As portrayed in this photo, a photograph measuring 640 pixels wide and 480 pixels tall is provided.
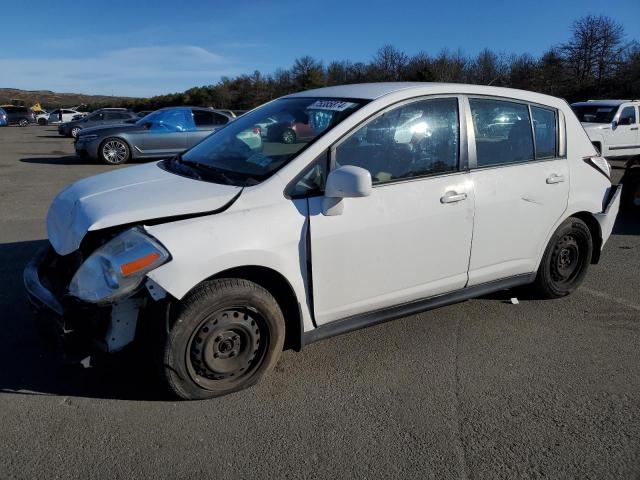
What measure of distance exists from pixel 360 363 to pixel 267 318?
84cm

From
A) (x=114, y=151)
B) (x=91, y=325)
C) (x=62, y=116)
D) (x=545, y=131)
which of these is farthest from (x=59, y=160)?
(x=62, y=116)

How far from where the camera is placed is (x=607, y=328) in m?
4.11

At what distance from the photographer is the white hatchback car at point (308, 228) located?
2.79 meters

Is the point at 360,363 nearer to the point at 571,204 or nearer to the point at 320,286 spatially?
the point at 320,286

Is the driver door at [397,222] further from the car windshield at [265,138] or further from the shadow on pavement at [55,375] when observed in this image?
the shadow on pavement at [55,375]

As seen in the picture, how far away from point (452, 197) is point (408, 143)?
18.4 inches

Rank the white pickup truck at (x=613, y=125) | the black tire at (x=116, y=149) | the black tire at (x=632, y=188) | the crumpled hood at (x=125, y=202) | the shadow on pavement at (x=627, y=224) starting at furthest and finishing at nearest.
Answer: the black tire at (x=116, y=149) < the white pickup truck at (x=613, y=125) < the black tire at (x=632, y=188) < the shadow on pavement at (x=627, y=224) < the crumpled hood at (x=125, y=202)

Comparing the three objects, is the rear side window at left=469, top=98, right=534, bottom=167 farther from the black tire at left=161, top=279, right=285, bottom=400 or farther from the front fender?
the black tire at left=161, top=279, right=285, bottom=400

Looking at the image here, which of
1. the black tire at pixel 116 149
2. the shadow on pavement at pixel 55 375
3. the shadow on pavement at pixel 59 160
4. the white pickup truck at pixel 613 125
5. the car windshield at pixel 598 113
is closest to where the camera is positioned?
the shadow on pavement at pixel 55 375

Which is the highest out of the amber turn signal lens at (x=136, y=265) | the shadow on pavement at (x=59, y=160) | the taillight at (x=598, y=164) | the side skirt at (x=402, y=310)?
the taillight at (x=598, y=164)

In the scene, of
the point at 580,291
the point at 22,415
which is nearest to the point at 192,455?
the point at 22,415

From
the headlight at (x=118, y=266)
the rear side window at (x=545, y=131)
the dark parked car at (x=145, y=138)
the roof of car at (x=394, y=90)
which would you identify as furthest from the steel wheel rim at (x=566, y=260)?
the dark parked car at (x=145, y=138)

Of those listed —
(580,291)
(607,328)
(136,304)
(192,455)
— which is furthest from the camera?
(580,291)

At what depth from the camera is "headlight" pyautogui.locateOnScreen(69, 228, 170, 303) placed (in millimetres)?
2656
